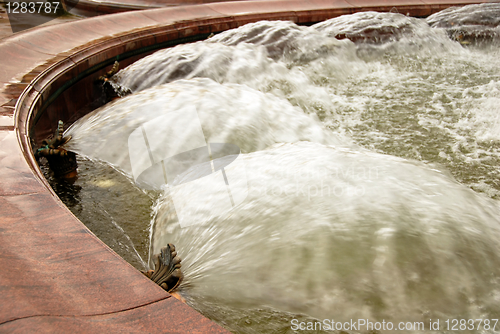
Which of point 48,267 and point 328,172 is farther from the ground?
point 48,267

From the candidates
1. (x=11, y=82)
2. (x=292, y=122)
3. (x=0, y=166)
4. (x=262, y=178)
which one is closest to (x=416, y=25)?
(x=292, y=122)

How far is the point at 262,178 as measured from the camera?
2178 millimetres

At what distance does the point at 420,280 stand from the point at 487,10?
21.9ft

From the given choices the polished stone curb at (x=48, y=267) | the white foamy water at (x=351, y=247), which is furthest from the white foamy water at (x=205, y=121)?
the white foamy water at (x=351, y=247)

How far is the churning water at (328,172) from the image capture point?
142 cm

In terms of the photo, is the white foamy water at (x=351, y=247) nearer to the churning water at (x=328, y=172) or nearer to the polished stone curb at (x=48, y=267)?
the churning water at (x=328, y=172)

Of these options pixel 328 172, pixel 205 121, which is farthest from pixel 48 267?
pixel 205 121

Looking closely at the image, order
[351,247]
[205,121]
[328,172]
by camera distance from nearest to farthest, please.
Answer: [351,247] → [328,172] → [205,121]

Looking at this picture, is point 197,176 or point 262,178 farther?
point 197,176

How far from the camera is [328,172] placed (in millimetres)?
2123

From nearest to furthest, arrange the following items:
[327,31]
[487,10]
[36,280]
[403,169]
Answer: [36,280], [403,169], [327,31], [487,10]

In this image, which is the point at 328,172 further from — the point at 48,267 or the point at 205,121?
the point at 48,267

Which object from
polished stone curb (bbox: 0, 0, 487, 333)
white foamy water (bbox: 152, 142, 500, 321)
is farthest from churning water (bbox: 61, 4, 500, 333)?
polished stone curb (bbox: 0, 0, 487, 333)

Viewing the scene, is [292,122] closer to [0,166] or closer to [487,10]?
[0,166]
